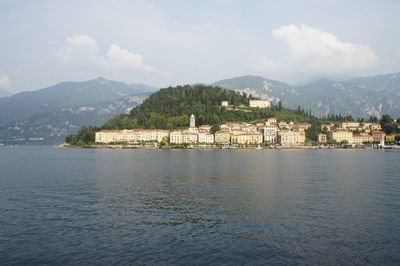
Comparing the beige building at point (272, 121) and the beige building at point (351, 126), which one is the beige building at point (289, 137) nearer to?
the beige building at point (272, 121)

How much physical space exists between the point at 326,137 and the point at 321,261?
5862 inches

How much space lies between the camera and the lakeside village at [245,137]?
490 feet

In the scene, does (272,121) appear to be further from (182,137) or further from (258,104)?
(182,137)

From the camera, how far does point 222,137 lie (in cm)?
15200

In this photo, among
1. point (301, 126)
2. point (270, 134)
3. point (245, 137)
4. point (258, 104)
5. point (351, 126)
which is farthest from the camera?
point (258, 104)

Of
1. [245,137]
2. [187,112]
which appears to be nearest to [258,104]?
[187,112]

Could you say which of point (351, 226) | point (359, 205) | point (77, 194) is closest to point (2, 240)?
point (77, 194)

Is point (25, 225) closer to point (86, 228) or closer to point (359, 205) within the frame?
point (86, 228)

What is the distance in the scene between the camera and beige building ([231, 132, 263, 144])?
493ft

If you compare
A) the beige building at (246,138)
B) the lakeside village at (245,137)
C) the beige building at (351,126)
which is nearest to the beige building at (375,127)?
the lakeside village at (245,137)

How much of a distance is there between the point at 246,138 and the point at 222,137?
848 centimetres

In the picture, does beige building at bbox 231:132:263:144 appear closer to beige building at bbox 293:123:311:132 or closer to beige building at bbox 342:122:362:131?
beige building at bbox 293:123:311:132

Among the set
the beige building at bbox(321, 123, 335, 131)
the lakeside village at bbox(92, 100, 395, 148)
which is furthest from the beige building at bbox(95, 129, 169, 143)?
the beige building at bbox(321, 123, 335, 131)

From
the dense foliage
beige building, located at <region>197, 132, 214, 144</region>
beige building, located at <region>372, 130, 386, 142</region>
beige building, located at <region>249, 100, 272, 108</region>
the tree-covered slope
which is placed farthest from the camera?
beige building, located at <region>249, 100, 272, 108</region>
